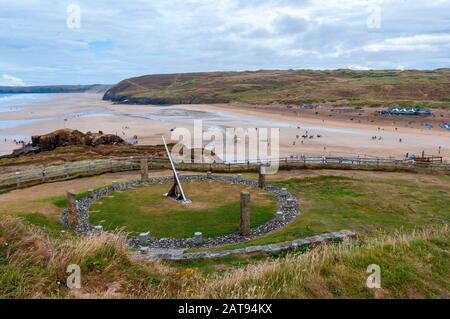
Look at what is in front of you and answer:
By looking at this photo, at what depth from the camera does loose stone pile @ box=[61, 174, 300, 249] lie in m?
14.1

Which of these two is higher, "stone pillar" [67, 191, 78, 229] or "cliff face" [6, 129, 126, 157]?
"cliff face" [6, 129, 126, 157]

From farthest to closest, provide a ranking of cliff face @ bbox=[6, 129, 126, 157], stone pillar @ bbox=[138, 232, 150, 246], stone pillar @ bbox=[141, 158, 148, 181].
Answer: cliff face @ bbox=[6, 129, 126, 157] → stone pillar @ bbox=[141, 158, 148, 181] → stone pillar @ bbox=[138, 232, 150, 246]

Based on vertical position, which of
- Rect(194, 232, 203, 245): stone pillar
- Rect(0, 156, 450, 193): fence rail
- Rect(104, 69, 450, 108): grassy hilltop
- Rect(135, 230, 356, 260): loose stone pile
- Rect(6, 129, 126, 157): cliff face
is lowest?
Rect(194, 232, 203, 245): stone pillar

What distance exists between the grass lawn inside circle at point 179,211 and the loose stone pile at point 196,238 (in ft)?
1.23

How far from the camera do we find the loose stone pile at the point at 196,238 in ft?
46.3

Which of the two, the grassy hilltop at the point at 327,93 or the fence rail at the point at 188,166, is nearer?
the fence rail at the point at 188,166

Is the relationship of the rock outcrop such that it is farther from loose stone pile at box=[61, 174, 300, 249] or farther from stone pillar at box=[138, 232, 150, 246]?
stone pillar at box=[138, 232, 150, 246]

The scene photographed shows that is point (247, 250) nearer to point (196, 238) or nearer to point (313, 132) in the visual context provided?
point (196, 238)

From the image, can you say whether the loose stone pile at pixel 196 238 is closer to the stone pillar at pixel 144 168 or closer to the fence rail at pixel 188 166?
the stone pillar at pixel 144 168

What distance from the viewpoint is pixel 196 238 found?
14164 mm

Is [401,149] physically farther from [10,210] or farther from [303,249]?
[10,210]

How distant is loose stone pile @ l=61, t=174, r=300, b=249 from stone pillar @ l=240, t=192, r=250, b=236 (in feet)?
0.83

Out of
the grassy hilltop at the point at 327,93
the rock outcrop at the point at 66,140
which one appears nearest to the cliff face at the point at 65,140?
the rock outcrop at the point at 66,140

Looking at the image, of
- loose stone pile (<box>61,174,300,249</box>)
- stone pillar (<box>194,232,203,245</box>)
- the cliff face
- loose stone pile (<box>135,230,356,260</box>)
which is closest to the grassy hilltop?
the cliff face
